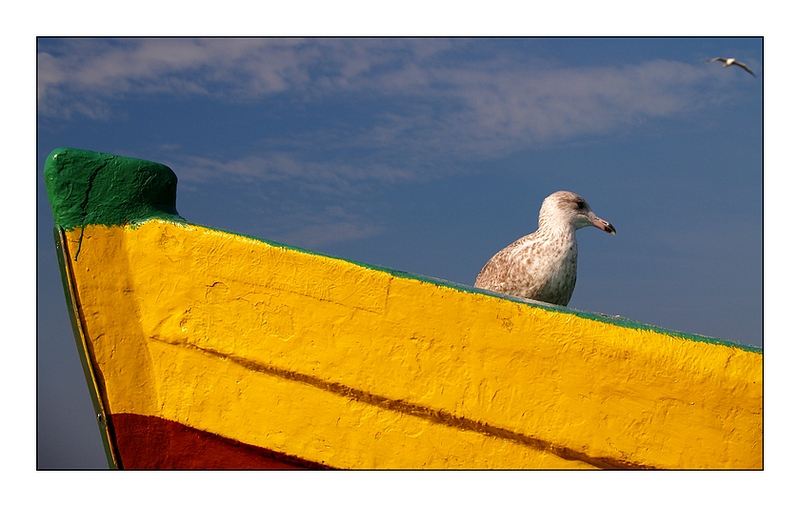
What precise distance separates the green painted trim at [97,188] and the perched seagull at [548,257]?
155cm

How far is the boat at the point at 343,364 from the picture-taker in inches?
93.0

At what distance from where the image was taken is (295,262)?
242 centimetres

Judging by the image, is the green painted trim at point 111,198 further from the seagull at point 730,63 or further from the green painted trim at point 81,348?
the seagull at point 730,63

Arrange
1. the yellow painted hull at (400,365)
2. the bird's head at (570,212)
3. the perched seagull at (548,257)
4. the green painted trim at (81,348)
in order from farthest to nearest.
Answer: the bird's head at (570,212), the perched seagull at (548,257), the green painted trim at (81,348), the yellow painted hull at (400,365)

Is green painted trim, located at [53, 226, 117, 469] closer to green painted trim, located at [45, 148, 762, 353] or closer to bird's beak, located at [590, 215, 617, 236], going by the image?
green painted trim, located at [45, 148, 762, 353]

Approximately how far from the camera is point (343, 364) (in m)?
2.39

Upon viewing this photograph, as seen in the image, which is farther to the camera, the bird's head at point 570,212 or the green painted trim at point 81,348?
the bird's head at point 570,212

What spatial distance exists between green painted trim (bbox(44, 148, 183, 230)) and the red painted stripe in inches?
29.1

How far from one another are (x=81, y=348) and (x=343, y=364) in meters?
0.99

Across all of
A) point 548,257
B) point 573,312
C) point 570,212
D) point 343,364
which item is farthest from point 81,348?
point 570,212

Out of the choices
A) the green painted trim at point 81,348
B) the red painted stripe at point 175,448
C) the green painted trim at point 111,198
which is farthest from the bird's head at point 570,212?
the green painted trim at point 81,348

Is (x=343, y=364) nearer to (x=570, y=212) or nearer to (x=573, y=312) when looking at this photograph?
Result: (x=573, y=312)

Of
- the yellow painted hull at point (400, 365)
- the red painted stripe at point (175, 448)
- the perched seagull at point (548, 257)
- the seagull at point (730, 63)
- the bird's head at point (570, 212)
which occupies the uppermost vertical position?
the seagull at point (730, 63)

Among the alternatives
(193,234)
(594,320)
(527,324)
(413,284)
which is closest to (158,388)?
(193,234)
